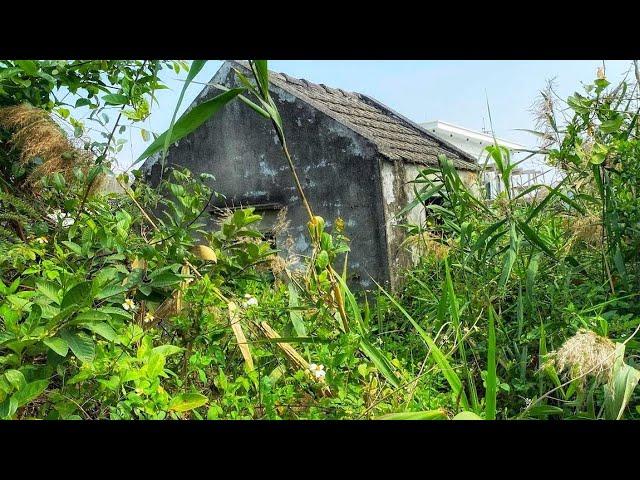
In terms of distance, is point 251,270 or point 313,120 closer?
point 251,270

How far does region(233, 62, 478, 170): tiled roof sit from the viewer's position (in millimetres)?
5801

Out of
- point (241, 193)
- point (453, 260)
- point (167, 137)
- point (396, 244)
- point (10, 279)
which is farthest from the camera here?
point (241, 193)

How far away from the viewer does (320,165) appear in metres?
5.80

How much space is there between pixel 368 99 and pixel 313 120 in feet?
Answer: 8.26

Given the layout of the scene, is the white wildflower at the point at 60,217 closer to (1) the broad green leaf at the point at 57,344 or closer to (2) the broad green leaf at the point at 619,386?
(1) the broad green leaf at the point at 57,344

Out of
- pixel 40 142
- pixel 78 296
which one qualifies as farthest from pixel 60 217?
pixel 78 296

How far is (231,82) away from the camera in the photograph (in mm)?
6484

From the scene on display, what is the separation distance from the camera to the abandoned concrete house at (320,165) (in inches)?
217

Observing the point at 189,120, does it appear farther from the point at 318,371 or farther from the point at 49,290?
the point at 318,371

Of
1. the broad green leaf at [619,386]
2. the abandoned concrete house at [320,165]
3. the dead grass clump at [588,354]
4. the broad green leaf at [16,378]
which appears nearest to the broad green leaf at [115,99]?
the broad green leaf at [16,378]

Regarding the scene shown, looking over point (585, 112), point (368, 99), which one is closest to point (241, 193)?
point (368, 99)

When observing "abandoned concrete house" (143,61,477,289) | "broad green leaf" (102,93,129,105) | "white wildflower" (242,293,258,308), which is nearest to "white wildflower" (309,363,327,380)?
"white wildflower" (242,293,258,308)

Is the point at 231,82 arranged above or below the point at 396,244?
above
